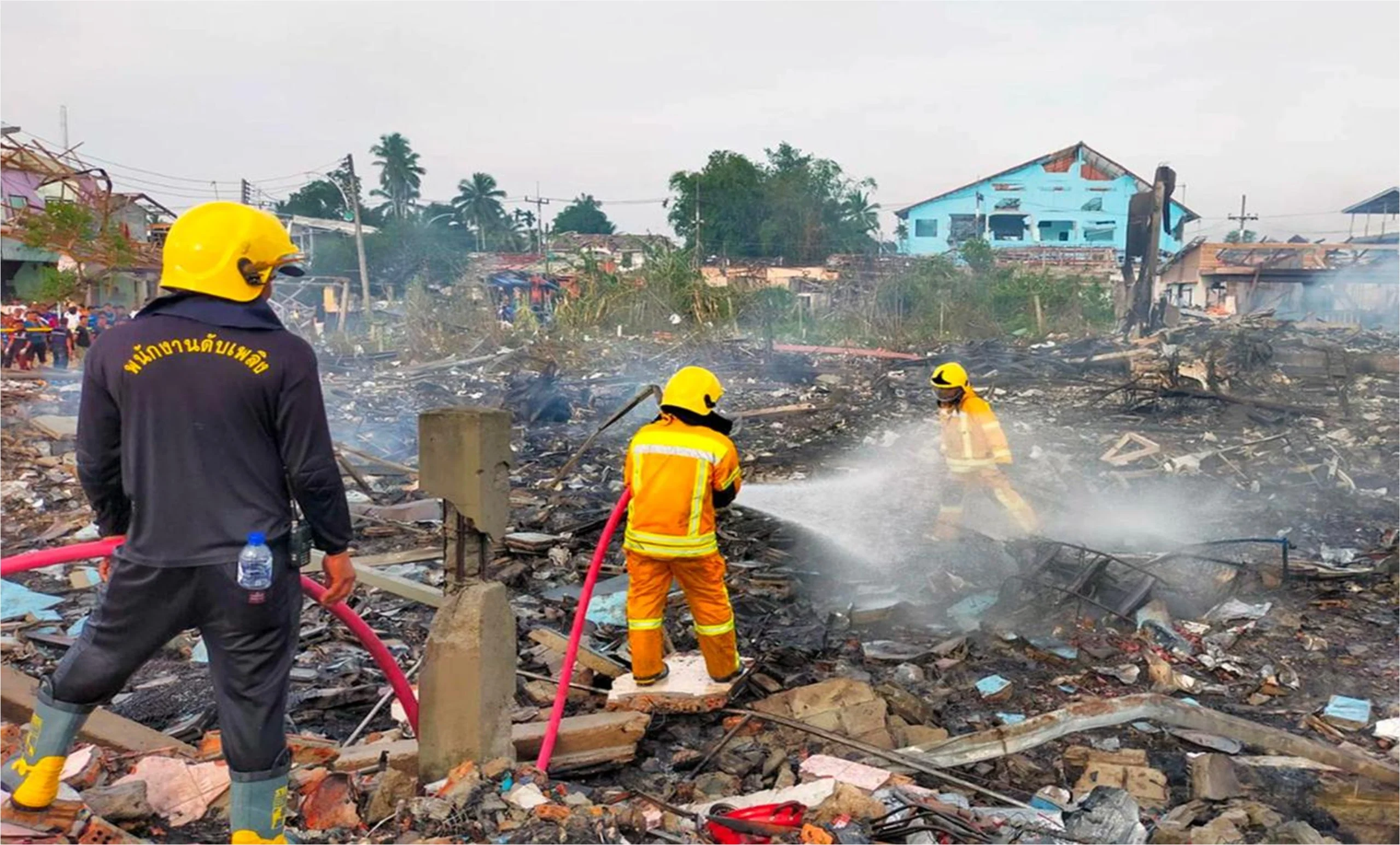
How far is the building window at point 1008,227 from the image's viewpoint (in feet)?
139

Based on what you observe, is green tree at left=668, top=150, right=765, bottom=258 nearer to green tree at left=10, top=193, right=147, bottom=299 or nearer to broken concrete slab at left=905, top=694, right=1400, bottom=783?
green tree at left=10, top=193, right=147, bottom=299

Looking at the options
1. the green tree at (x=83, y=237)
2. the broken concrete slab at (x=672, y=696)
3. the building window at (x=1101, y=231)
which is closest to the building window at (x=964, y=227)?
the building window at (x=1101, y=231)

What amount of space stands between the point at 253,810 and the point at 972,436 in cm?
535

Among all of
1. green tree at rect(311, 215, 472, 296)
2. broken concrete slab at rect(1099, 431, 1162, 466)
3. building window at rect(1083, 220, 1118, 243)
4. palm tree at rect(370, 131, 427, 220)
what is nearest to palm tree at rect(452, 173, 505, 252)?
palm tree at rect(370, 131, 427, 220)

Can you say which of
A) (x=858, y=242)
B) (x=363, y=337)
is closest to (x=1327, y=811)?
(x=363, y=337)

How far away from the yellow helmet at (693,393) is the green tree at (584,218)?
209 ft

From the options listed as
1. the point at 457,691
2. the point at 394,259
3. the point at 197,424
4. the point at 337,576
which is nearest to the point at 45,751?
the point at 337,576

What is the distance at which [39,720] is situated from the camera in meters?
2.63

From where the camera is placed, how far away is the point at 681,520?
4320 millimetres

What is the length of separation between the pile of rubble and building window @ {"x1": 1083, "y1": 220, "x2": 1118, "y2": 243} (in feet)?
105

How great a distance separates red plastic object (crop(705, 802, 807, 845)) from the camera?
3.12 meters

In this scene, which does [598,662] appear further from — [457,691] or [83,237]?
[83,237]

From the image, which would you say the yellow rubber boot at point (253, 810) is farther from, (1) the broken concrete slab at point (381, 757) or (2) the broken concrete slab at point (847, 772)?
(2) the broken concrete slab at point (847, 772)

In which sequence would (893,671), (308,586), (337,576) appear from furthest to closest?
(893,671) < (308,586) < (337,576)
